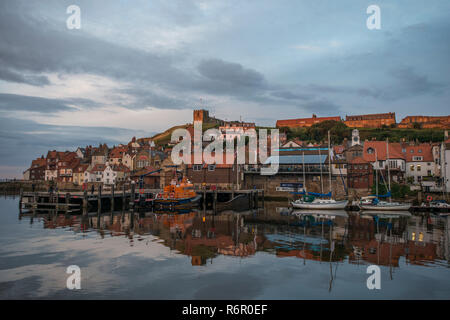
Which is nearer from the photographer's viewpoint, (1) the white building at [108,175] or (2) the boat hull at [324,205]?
(2) the boat hull at [324,205]

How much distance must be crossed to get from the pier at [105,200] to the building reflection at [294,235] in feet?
24.2

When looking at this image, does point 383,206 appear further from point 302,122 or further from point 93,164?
point 302,122

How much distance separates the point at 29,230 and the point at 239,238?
18569 millimetres

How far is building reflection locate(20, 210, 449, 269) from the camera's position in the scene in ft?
67.4

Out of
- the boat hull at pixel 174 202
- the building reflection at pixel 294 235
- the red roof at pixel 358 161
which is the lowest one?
the building reflection at pixel 294 235

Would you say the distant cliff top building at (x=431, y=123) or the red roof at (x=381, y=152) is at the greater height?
the distant cliff top building at (x=431, y=123)

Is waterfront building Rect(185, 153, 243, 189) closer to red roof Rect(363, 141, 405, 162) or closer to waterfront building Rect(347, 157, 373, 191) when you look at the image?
waterfront building Rect(347, 157, 373, 191)

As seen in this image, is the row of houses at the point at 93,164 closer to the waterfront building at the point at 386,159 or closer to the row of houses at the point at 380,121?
the waterfront building at the point at 386,159

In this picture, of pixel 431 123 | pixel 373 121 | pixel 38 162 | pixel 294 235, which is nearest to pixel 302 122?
pixel 373 121

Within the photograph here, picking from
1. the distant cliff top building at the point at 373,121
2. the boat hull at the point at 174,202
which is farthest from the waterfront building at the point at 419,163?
the distant cliff top building at the point at 373,121

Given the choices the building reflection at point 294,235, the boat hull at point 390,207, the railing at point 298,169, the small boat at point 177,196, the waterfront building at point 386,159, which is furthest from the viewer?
the railing at point 298,169

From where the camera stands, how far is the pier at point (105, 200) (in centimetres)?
4684

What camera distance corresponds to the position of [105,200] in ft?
180

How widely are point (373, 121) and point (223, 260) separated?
150334 mm
